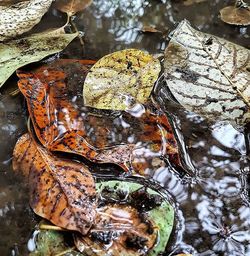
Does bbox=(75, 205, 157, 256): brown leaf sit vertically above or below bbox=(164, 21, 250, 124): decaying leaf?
below

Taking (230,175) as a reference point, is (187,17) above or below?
above

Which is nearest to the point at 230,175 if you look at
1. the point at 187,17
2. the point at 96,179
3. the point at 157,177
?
the point at 157,177

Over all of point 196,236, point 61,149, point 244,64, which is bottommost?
point 196,236

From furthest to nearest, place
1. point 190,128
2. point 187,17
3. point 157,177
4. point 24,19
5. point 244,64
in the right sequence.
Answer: point 187,17, point 24,19, point 244,64, point 190,128, point 157,177

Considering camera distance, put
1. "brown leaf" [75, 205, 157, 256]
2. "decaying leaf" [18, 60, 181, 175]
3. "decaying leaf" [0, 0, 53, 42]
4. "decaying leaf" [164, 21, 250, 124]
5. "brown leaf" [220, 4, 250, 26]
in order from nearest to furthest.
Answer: "brown leaf" [75, 205, 157, 256] → "decaying leaf" [18, 60, 181, 175] → "decaying leaf" [164, 21, 250, 124] → "decaying leaf" [0, 0, 53, 42] → "brown leaf" [220, 4, 250, 26]

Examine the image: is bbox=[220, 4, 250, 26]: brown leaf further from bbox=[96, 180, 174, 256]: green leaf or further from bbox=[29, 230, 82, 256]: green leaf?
bbox=[29, 230, 82, 256]: green leaf

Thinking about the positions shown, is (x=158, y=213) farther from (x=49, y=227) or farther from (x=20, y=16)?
(x=20, y=16)

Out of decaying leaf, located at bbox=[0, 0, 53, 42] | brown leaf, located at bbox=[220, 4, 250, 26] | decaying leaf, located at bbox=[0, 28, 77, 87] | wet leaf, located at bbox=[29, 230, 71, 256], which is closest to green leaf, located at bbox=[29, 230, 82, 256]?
wet leaf, located at bbox=[29, 230, 71, 256]

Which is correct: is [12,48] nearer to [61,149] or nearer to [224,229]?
[61,149]
